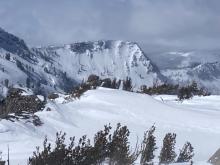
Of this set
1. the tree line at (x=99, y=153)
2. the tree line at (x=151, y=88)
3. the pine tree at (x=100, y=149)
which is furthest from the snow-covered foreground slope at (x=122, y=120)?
the pine tree at (x=100, y=149)

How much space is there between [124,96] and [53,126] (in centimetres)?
874

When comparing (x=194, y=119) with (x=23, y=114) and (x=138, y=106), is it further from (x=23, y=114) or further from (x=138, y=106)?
(x=23, y=114)

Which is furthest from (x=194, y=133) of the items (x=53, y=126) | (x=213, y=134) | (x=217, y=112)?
(x=53, y=126)

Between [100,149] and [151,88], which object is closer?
[100,149]

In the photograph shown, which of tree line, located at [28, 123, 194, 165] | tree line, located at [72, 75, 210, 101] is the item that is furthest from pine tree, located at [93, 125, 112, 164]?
tree line, located at [72, 75, 210, 101]

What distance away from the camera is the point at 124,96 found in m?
36.6

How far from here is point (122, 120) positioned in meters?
31.4

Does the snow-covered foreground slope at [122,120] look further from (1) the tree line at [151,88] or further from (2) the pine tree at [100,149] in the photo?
(2) the pine tree at [100,149]

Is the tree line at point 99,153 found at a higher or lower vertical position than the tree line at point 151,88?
lower

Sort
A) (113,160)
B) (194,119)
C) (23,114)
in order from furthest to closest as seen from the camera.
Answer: (194,119)
(23,114)
(113,160)

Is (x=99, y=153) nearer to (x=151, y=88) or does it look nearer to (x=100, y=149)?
(x=100, y=149)

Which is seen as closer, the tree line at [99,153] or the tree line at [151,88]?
Result: the tree line at [99,153]

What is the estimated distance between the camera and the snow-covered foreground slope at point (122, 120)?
84.8 feet

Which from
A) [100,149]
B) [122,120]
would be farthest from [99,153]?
[122,120]
